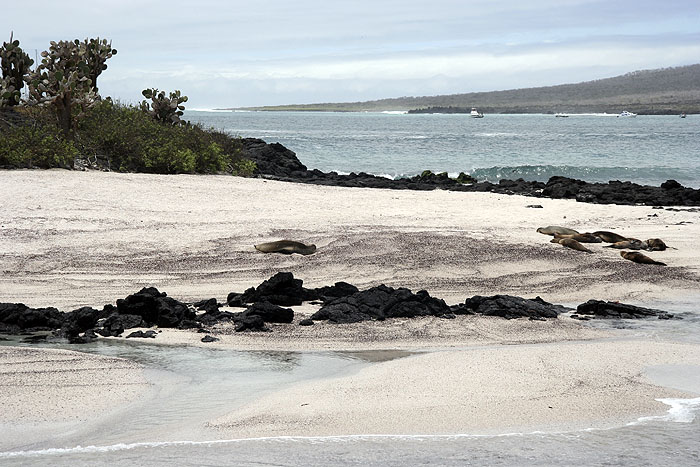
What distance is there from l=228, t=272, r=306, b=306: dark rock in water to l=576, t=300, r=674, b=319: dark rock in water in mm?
2932

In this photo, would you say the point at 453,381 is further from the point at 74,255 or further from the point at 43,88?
the point at 43,88

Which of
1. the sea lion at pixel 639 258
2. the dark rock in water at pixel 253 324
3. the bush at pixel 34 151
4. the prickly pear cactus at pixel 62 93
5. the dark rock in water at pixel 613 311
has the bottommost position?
the dark rock in water at pixel 613 311

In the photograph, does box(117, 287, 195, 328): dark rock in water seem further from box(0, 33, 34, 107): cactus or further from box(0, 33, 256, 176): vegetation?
box(0, 33, 34, 107): cactus

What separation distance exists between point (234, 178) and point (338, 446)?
15248 millimetres

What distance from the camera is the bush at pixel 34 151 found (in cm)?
1828

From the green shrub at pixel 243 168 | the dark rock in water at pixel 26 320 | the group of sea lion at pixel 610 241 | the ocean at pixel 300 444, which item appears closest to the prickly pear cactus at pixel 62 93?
the green shrub at pixel 243 168

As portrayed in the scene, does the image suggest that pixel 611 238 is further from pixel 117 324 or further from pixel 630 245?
pixel 117 324

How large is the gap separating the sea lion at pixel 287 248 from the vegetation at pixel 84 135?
28.3 ft

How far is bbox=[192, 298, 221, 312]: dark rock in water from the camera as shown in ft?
27.5

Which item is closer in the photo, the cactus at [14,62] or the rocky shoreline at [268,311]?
the rocky shoreline at [268,311]

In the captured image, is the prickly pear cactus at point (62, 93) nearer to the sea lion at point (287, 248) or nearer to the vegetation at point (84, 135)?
the vegetation at point (84, 135)

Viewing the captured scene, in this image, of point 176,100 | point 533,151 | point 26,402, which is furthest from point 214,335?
point 533,151

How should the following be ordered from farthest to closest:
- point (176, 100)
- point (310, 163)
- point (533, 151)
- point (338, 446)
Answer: point (533, 151)
point (310, 163)
point (176, 100)
point (338, 446)

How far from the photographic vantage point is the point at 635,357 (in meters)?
7.16
